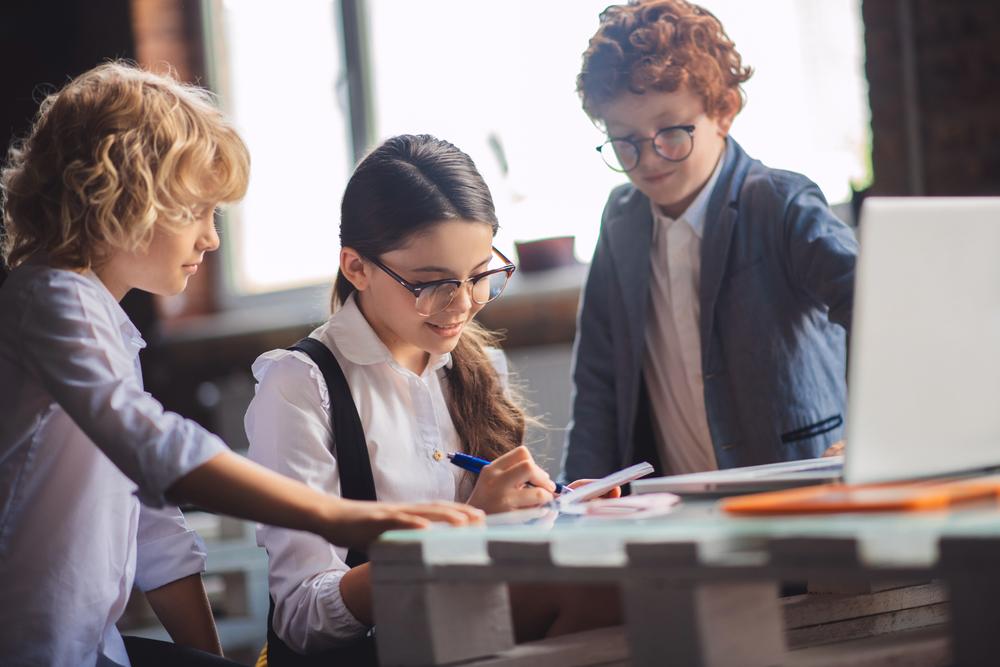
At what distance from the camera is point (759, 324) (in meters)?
1.78

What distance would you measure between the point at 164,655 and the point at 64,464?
0.26 meters

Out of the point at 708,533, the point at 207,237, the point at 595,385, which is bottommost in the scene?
the point at 595,385

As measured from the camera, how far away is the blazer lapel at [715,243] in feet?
5.95

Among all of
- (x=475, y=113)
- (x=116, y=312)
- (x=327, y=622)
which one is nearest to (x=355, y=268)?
(x=116, y=312)

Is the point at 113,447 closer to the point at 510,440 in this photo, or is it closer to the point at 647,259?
the point at 510,440

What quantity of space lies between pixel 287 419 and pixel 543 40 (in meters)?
3.04

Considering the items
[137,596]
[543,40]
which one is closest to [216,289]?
[543,40]

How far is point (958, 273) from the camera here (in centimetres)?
94

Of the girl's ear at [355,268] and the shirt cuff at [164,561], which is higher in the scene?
the girl's ear at [355,268]

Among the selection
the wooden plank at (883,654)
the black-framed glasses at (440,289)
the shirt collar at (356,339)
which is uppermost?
the black-framed glasses at (440,289)

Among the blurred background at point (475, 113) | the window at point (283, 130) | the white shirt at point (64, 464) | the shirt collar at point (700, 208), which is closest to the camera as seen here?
the white shirt at point (64, 464)

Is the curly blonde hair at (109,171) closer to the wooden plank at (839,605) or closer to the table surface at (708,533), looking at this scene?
the table surface at (708,533)

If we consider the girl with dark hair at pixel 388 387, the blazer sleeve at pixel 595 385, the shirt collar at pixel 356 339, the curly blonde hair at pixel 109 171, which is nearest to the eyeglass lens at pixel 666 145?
the blazer sleeve at pixel 595 385

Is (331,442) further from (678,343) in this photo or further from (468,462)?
(678,343)
